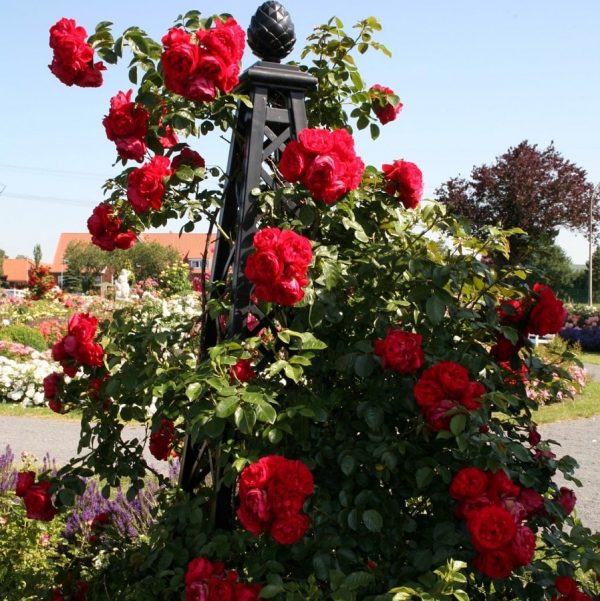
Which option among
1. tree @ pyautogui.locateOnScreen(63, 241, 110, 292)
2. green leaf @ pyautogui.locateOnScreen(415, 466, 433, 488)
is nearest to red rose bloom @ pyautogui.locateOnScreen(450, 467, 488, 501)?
green leaf @ pyautogui.locateOnScreen(415, 466, 433, 488)

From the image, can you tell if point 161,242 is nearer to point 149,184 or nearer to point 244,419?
point 149,184

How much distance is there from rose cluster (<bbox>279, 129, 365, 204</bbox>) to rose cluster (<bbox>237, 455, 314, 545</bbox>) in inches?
33.3

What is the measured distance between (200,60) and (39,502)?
168cm

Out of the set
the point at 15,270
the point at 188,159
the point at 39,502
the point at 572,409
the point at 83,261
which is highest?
the point at 15,270

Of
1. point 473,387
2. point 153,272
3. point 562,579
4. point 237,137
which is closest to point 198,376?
point 473,387

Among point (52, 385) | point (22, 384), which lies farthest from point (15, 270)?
point (52, 385)

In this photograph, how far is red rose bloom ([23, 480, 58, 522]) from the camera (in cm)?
272

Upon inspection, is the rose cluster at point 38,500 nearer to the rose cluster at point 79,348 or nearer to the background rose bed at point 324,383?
the background rose bed at point 324,383

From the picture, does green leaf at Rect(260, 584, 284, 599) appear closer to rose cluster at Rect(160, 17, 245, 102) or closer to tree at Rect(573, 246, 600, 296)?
rose cluster at Rect(160, 17, 245, 102)

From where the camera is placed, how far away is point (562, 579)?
221 cm

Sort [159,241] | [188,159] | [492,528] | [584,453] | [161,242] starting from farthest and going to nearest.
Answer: [161,242] → [159,241] → [584,453] → [188,159] → [492,528]

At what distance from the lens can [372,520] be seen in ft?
6.81

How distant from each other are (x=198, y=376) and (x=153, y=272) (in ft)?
177

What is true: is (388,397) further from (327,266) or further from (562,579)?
(562,579)
